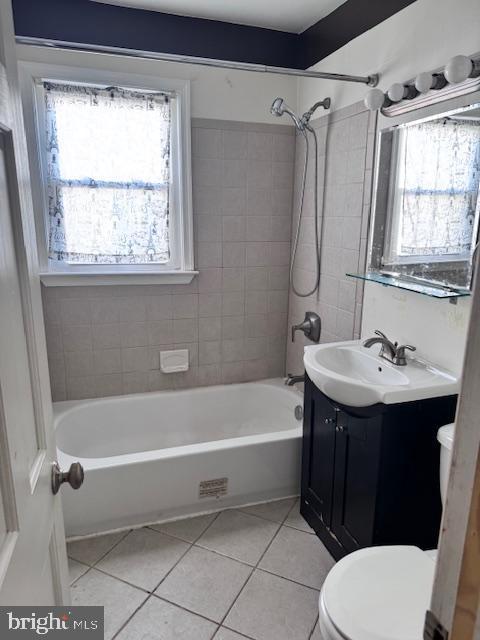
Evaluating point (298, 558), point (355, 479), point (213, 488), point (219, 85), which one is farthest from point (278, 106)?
point (298, 558)

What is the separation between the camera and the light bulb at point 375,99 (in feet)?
6.03

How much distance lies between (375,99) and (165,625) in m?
2.28

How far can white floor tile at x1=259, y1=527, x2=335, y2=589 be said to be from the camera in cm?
191

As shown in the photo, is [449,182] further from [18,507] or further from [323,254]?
[18,507]

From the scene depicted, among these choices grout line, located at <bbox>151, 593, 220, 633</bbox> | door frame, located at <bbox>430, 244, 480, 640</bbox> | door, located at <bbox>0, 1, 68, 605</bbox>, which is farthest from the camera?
grout line, located at <bbox>151, 593, 220, 633</bbox>

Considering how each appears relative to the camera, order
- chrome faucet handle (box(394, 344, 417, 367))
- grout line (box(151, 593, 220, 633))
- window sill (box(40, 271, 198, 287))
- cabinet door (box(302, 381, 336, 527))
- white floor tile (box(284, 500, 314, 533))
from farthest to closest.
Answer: window sill (box(40, 271, 198, 287)) < white floor tile (box(284, 500, 314, 533)) < cabinet door (box(302, 381, 336, 527)) < chrome faucet handle (box(394, 344, 417, 367)) < grout line (box(151, 593, 220, 633))

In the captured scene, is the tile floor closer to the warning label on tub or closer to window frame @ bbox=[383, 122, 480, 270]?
the warning label on tub

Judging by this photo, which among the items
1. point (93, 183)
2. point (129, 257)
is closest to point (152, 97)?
point (93, 183)

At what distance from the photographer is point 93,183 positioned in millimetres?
2492

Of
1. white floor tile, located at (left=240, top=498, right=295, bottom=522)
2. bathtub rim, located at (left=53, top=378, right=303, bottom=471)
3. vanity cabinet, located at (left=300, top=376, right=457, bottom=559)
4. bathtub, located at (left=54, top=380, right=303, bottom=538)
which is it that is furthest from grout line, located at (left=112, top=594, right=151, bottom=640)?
vanity cabinet, located at (left=300, top=376, right=457, bottom=559)

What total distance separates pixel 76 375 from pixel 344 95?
87.5 inches

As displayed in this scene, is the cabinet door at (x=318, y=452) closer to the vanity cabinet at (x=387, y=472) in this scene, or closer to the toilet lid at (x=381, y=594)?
the vanity cabinet at (x=387, y=472)

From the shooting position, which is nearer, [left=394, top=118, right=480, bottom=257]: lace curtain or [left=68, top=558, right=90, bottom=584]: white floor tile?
[left=394, top=118, right=480, bottom=257]: lace curtain

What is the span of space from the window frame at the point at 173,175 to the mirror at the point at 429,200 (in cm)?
116
